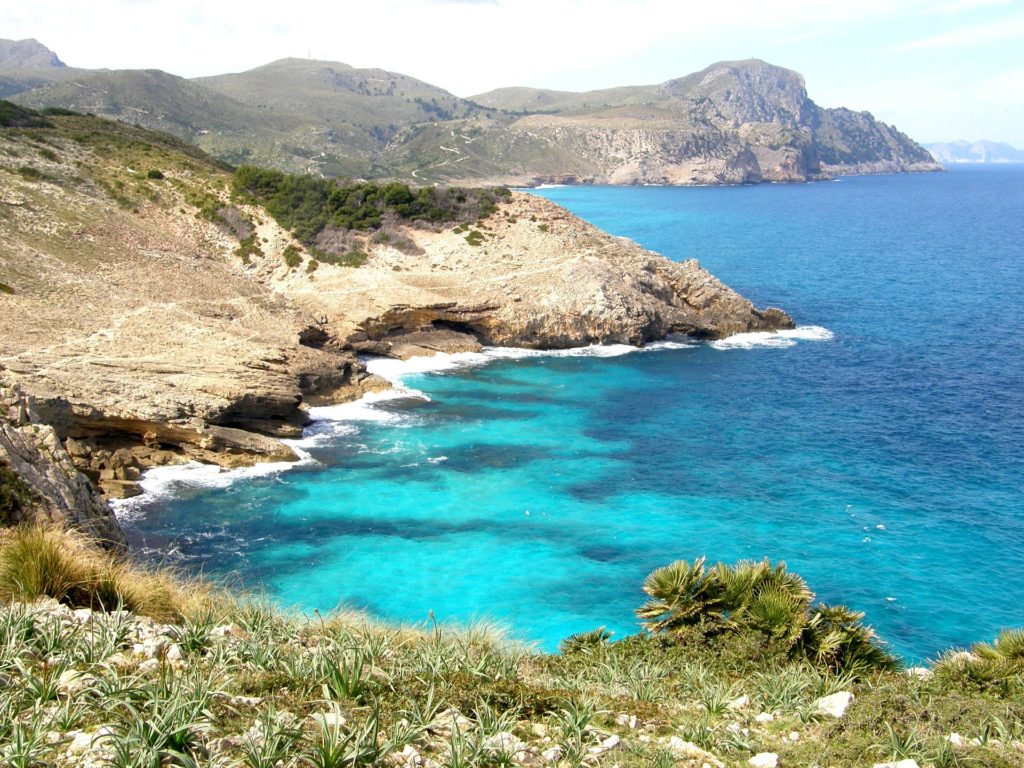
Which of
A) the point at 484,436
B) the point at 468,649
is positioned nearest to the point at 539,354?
the point at 484,436

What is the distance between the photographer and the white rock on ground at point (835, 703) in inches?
408

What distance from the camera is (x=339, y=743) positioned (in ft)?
24.0

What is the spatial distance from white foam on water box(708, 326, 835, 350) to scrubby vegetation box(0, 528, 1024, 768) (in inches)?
1478

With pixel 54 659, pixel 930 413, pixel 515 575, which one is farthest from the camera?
pixel 930 413

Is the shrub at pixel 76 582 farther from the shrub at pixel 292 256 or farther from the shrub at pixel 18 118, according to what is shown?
the shrub at pixel 18 118

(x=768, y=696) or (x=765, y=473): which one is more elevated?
(x=768, y=696)

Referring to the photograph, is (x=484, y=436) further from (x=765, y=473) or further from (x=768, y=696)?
(x=768, y=696)

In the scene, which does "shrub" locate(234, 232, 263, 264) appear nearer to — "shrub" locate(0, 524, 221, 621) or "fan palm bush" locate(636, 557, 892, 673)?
"shrub" locate(0, 524, 221, 621)

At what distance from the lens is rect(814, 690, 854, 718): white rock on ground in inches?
408

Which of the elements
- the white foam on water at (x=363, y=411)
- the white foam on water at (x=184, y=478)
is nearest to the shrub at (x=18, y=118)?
the white foam on water at (x=363, y=411)

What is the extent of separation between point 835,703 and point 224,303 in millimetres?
35700

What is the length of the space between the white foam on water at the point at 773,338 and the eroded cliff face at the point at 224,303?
104 cm

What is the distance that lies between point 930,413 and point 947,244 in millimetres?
63961

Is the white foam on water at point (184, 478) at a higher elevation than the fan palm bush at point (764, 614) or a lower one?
lower
